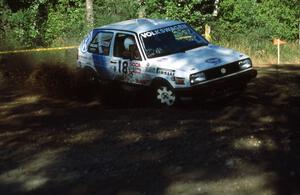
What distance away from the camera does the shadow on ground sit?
6.71 m

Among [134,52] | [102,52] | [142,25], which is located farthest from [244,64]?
[102,52]

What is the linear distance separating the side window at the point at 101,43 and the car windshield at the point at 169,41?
1158 mm

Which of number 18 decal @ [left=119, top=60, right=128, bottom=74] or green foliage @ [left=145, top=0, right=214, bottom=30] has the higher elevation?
number 18 decal @ [left=119, top=60, right=128, bottom=74]

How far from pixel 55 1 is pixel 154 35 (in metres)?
17.9

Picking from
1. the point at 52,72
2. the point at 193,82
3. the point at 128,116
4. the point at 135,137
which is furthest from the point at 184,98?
the point at 52,72

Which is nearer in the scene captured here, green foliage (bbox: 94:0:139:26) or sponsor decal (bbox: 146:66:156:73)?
sponsor decal (bbox: 146:66:156:73)

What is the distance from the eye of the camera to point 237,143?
26.1 ft

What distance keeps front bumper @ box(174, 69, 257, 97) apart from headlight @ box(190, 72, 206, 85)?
8cm

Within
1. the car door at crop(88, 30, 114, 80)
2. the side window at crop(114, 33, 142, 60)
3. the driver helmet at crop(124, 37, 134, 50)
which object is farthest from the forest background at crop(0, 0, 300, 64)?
the driver helmet at crop(124, 37, 134, 50)

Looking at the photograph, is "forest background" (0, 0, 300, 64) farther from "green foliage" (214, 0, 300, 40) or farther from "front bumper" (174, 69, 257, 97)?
"front bumper" (174, 69, 257, 97)

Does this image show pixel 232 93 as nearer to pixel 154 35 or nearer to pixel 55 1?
pixel 154 35

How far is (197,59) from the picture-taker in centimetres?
1148

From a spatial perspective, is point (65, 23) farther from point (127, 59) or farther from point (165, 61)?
point (165, 61)

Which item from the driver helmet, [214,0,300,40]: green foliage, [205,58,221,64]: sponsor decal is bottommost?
[214,0,300,40]: green foliage
